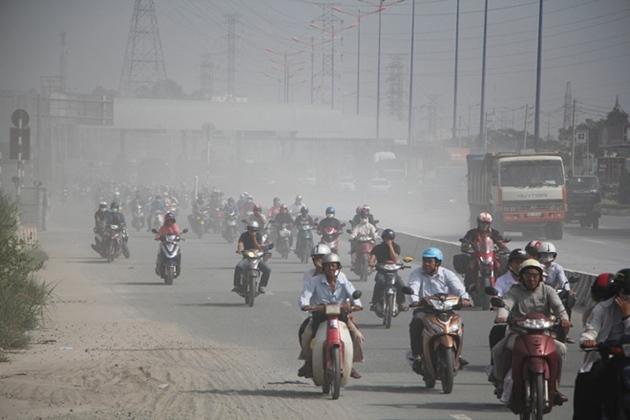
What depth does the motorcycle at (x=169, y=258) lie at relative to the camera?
2639 cm

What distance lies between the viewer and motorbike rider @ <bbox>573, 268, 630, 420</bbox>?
8.80m

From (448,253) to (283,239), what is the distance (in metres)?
5.85

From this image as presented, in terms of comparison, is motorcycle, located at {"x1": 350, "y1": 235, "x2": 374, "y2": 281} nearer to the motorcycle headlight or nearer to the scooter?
the scooter

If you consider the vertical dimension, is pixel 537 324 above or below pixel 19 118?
below

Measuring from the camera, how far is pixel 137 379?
43.1ft

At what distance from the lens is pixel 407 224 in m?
58.9

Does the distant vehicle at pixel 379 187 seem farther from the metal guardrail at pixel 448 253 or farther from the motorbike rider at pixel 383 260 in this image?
the motorbike rider at pixel 383 260

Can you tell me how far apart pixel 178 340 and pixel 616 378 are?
9.31m

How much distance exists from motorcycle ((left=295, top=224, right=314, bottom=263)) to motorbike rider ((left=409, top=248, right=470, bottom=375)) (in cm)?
2030

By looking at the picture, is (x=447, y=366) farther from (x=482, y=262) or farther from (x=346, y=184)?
(x=346, y=184)

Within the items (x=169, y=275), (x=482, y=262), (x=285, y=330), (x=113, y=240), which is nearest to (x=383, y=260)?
(x=285, y=330)

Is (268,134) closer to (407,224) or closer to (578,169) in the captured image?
(578,169)

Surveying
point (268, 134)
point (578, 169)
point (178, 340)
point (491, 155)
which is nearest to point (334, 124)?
point (268, 134)

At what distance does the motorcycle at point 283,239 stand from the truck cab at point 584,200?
17082 millimetres
